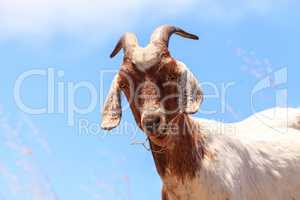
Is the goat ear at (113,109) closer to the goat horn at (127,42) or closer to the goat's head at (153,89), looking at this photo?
the goat's head at (153,89)

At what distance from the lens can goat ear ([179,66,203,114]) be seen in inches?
331

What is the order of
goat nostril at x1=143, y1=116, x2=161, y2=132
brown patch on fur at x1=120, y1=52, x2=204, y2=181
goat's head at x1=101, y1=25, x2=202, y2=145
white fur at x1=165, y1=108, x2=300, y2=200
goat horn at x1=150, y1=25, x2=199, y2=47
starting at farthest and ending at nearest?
goat horn at x1=150, y1=25, x2=199, y2=47, white fur at x1=165, y1=108, x2=300, y2=200, brown patch on fur at x1=120, y1=52, x2=204, y2=181, goat's head at x1=101, y1=25, x2=202, y2=145, goat nostril at x1=143, y1=116, x2=161, y2=132

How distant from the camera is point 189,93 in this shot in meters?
8.46

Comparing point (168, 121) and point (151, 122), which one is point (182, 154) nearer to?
point (168, 121)

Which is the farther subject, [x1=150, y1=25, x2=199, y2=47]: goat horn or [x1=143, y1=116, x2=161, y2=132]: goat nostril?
[x1=150, y1=25, x2=199, y2=47]: goat horn

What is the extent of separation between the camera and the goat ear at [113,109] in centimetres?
883

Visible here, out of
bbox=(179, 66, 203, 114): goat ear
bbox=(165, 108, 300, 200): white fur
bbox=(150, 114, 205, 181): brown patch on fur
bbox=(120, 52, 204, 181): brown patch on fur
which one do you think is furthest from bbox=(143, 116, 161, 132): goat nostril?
bbox=(165, 108, 300, 200): white fur

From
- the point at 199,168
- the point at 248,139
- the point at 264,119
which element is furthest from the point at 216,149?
the point at 264,119

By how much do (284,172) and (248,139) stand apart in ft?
1.92

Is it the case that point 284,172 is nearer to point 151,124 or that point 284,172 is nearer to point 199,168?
point 199,168

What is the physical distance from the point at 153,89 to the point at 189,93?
1.22 feet

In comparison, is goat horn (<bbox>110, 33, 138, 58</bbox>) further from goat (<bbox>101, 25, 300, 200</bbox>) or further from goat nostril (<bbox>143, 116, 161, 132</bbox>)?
goat nostril (<bbox>143, 116, 161, 132</bbox>)

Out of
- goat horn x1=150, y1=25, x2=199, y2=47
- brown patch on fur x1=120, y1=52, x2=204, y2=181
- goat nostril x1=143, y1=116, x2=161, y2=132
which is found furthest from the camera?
goat horn x1=150, y1=25, x2=199, y2=47

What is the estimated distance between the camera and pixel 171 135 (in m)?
8.66
